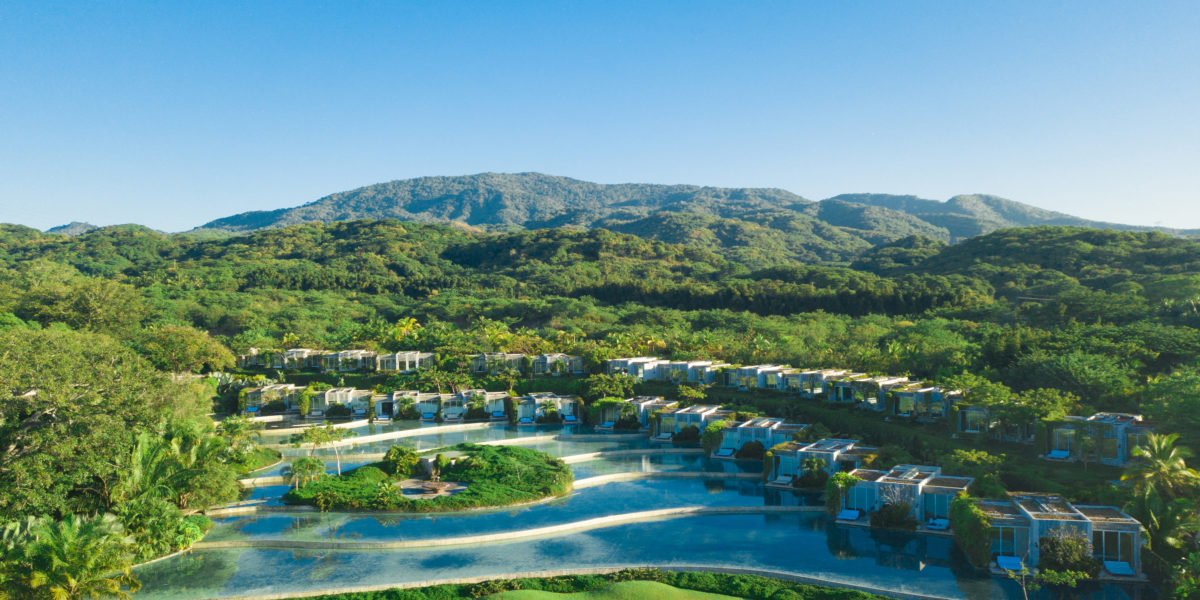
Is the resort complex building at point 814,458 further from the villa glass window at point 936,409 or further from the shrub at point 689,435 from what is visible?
the shrub at point 689,435

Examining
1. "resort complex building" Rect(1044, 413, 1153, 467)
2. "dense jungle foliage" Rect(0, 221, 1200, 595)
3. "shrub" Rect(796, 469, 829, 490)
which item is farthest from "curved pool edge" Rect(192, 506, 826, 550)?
"resort complex building" Rect(1044, 413, 1153, 467)

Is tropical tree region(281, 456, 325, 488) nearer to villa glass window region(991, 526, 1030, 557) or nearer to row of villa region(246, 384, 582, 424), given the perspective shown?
row of villa region(246, 384, 582, 424)

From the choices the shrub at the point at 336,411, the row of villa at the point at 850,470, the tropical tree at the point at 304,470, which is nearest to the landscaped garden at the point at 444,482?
the tropical tree at the point at 304,470

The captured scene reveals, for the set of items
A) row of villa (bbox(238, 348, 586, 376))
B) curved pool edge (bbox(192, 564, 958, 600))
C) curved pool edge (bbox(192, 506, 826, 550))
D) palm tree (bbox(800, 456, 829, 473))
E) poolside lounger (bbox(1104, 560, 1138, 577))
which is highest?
row of villa (bbox(238, 348, 586, 376))

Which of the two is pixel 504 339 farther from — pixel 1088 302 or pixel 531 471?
pixel 1088 302

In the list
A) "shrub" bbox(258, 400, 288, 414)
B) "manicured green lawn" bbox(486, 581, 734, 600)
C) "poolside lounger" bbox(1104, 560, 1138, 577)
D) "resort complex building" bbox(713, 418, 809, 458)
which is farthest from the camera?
"shrub" bbox(258, 400, 288, 414)

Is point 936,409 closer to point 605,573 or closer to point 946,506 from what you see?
point 946,506
